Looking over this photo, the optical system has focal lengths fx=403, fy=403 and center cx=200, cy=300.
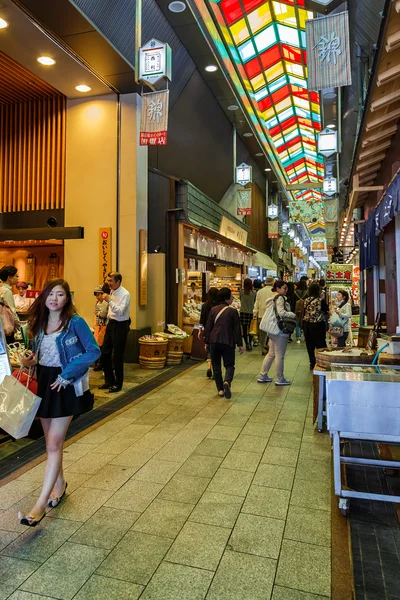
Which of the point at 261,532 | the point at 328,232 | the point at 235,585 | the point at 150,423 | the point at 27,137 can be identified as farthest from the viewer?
the point at 328,232

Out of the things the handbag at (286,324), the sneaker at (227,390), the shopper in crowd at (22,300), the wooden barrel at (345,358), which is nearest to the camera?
the wooden barrel at (345,358)

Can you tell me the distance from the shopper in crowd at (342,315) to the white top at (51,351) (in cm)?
583

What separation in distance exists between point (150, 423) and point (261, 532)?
261cm

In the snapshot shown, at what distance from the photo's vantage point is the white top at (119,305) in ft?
21.7

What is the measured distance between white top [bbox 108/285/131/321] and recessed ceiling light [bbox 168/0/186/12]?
605cm

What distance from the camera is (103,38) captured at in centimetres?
692

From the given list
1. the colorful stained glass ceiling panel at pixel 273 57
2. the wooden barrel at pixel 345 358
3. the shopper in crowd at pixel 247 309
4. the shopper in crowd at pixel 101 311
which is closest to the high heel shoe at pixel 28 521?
the wooden barrel at pixel 345 358

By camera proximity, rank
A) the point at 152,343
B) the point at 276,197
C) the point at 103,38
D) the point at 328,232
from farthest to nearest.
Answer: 1. the point at 276,197
2. the point at 328,232
3. the point at 152,343
4. the point at 103,38

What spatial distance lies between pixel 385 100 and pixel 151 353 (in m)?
6.02

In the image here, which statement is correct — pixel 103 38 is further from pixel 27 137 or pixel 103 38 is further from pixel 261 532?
pixel 261 532

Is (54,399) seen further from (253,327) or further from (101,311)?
(253,327)

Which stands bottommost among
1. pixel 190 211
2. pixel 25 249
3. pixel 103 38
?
pixel 25 249

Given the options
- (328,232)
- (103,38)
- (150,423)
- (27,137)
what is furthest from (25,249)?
(328,232)

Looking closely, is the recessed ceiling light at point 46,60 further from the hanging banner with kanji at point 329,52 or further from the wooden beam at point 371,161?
the wooden beam at point 371,161
